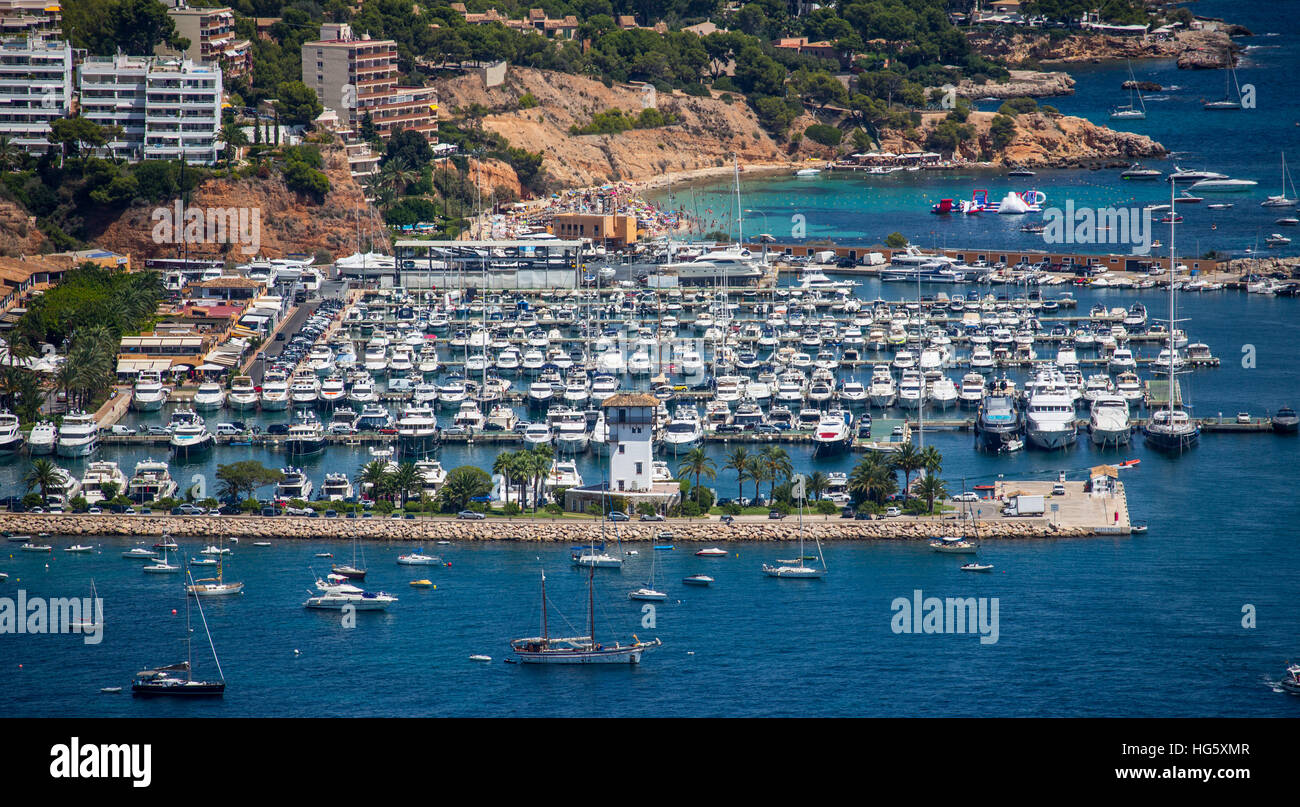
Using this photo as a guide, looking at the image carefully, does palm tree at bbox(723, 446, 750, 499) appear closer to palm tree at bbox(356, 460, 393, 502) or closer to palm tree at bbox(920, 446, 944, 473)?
palm tree at bbox(920, 446, 944, 473)

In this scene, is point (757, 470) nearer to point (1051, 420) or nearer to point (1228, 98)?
point (1051, 420)

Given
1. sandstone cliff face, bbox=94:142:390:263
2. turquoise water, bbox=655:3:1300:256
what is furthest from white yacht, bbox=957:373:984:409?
sandstone cliff face, bbox=94:142:390:263

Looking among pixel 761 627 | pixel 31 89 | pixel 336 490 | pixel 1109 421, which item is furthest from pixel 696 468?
pixel 31 89

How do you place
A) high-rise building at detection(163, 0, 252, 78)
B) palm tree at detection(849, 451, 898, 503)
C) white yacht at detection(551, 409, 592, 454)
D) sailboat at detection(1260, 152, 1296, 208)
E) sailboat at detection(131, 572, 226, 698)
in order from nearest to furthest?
sailboat at detection(131, 572, 226, 698)
palm tree at detection(849, 451, 898, 503)
white yacht at detection(551, 409, 592, 454)
high-rise building at detection(163, 0, 252, 78)
sailboat at detection(1260, 152, 1296, 208)

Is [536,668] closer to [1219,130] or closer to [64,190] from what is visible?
[64,190]

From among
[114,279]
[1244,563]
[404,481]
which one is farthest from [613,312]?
[1244,563]

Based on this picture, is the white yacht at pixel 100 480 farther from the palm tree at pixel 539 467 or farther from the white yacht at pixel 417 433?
the palm tree at pixel 539 467

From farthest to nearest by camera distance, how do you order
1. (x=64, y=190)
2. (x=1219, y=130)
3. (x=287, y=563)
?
(x=1219, y=130)
(x=64, y=190)
(x=287, y=563)
